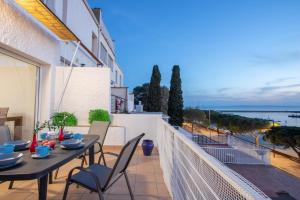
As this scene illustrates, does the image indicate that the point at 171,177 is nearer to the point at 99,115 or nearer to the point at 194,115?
the point at 99,115

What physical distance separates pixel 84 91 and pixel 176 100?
35.7 ft

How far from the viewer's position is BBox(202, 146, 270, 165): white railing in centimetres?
1020

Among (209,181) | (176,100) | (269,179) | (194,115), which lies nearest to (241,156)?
(269,179)

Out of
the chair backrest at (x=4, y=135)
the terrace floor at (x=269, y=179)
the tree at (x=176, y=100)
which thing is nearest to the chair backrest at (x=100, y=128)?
the chair backrest at (x=4, y=135)

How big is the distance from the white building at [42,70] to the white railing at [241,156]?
5.99 meters

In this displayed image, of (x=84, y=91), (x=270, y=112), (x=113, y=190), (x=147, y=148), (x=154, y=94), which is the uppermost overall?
(x=154, y=94)

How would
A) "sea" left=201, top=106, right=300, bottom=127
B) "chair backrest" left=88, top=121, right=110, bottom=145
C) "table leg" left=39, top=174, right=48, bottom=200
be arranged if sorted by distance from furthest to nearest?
1. "sea" left=201, top=106, right=300, bottom=127
2. "chair backrest" left=88, top=121, right=110, bottom=145
3. "table leg" left=39, top=174, right=48, bottom=200

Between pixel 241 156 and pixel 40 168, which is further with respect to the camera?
pixel 241 156

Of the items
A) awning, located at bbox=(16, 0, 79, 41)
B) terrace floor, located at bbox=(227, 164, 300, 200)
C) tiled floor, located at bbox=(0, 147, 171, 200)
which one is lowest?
terrace floor, located at bbox=(227, 164, 300, 200)

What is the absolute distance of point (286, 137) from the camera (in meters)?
14.0

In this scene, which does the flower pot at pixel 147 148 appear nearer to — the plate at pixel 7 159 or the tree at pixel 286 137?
the plate at pixel 7 159

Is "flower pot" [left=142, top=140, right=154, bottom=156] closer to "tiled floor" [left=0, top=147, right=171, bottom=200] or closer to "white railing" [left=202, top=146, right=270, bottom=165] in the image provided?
"tiled floor" [left=0, top=147, right=171, bottom=200]

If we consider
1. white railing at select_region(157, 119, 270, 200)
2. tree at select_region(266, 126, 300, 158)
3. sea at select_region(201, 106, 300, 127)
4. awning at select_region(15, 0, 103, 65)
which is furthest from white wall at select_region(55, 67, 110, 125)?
sea at select_region(201, 106, 300, 127)

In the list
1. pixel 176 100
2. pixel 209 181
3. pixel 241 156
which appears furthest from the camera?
pixel 176 100
